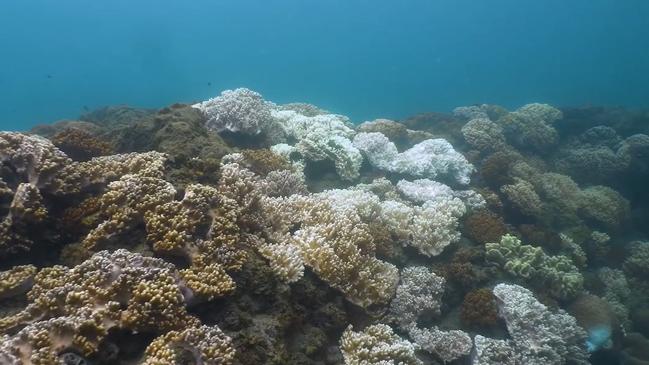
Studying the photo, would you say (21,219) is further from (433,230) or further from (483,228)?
(483,228)

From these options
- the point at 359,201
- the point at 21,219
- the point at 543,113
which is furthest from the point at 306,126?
the point at 543,113

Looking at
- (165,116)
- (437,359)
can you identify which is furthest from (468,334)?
(165,116)

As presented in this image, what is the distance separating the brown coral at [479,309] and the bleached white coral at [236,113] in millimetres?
6606

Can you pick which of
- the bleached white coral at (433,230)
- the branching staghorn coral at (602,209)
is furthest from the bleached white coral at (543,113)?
the bleached white coral at (433,230)

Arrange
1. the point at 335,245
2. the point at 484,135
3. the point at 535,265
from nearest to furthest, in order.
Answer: the point at 335,245 < the point at 535,265 < the point at 484,135

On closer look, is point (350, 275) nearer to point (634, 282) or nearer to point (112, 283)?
point (112, 283)

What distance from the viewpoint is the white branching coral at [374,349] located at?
5.87m

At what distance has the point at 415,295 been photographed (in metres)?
7.72

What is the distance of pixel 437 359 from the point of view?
7.13 meters

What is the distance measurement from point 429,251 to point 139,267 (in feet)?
20.2

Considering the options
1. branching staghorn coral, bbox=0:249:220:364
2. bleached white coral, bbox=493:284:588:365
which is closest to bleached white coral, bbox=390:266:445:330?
bleached white coral, bbox=493:284:588:365

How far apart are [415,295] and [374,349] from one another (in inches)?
79.4

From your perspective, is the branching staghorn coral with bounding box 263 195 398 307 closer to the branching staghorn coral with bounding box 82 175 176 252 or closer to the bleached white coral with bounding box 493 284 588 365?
the branching staghorn coral with bounding box 82 175 176 252

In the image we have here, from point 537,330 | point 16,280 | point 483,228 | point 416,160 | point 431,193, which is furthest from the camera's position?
point 416,160
